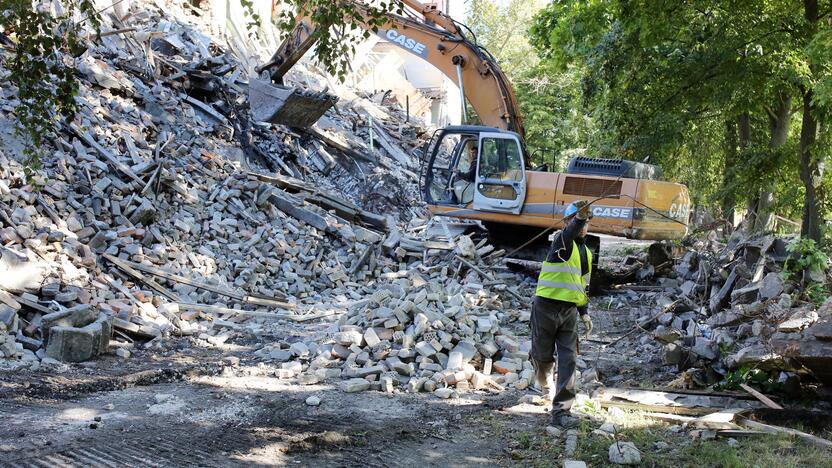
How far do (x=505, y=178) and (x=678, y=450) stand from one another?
766 centimetres

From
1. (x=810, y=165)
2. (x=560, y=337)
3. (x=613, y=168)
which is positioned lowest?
(x=560, y=337)

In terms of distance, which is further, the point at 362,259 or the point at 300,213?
the point at 300,213

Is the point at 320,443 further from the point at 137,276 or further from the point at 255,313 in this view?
the point at 137,276

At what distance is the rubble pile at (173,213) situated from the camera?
8500 mm

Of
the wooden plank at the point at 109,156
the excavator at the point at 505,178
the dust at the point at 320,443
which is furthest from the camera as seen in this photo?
the excavator at the point at 505,178

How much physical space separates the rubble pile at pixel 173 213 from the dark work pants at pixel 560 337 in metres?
1.96

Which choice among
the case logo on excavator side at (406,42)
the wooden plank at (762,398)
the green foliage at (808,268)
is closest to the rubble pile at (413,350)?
the wooden plank at (762,398)

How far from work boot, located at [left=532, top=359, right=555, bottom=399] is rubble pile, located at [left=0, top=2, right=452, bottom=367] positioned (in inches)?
66.1

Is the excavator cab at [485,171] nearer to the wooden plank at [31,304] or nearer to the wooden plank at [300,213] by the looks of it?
the wooden plank at [300,213]

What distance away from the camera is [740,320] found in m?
8.24

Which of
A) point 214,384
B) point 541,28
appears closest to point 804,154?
point 541,28

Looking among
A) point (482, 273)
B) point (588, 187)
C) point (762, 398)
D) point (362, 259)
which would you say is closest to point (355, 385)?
point (762, 398)

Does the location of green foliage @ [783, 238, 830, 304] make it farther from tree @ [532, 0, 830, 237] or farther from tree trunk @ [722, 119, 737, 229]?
tree trunk @ [722, 119, 737, 229]

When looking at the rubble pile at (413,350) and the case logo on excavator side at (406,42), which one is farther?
the case logo on excavator side at (406,42)
